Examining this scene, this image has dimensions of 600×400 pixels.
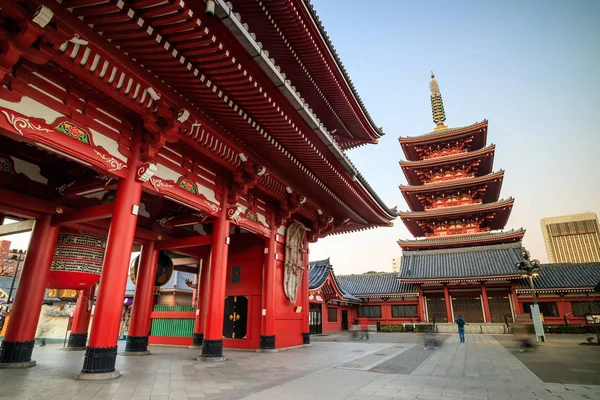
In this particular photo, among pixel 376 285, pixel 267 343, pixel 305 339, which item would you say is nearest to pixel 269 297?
Answer: pixel 267 343

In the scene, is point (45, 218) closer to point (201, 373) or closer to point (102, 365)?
point (102, 365)

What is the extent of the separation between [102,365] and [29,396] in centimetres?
134

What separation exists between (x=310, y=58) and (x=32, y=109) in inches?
298

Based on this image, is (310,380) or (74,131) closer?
(74,131)

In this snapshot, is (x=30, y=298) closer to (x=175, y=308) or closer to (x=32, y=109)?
(x=32, y=109)

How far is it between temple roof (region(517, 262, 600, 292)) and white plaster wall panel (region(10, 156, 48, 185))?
3198cm

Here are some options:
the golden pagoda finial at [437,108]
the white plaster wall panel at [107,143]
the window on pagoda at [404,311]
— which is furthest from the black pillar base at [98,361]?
the golden pagoda finial at [437,108]

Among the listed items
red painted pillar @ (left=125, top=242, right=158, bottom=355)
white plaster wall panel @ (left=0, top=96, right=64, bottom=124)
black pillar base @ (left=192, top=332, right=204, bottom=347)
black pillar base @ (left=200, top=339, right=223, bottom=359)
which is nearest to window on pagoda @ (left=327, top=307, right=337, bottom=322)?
black pillar base @ (left=192, top=332, right=204, bottom=347)

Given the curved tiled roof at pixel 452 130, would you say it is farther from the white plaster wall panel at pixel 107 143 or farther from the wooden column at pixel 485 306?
the white plaster wall panel at pixel 107 143

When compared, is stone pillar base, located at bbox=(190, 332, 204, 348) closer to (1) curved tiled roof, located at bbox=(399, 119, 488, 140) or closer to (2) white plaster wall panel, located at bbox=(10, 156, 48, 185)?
(2) white plaster wall panel, located at bbox=(10, 156, 48, 185)

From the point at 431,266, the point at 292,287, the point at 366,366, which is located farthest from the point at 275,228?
the point at 431,266

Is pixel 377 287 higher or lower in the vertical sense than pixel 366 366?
higher

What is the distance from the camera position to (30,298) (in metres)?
7.84

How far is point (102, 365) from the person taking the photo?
6.00 metres
